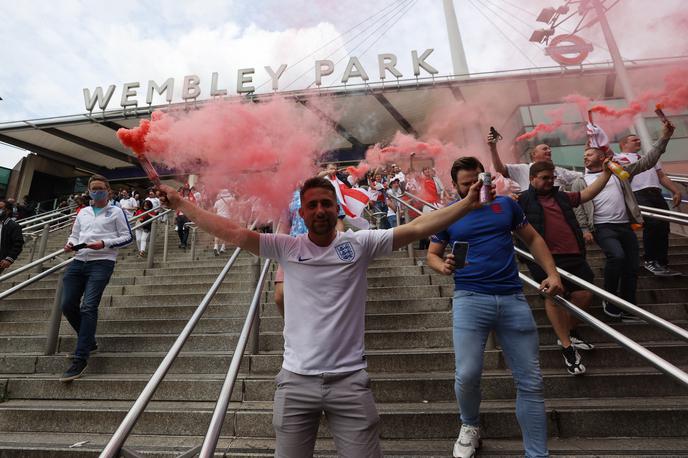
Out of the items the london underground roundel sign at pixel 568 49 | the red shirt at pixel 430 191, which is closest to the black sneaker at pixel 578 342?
the red shirt at pixel 430 191

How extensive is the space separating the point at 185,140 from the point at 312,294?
168cm

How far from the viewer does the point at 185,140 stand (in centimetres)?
271

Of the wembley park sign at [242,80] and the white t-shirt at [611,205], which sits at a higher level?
the wembley park sign at [242,80]

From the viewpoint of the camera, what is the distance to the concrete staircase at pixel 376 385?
263cm

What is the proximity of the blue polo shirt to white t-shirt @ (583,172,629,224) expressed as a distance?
199 cm

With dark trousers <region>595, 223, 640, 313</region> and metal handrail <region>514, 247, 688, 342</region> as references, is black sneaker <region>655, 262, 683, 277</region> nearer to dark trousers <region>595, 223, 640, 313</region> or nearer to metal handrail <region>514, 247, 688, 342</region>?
dark trousers <region>595, 223, 640, 313</region>

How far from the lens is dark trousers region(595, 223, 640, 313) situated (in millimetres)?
3682

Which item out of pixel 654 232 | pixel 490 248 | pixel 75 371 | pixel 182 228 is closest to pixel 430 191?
pixel 654 232

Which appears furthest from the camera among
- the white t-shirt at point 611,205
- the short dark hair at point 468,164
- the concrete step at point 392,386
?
the white t-shirt at point 611,205

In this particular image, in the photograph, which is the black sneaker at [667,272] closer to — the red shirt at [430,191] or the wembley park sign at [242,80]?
the red shirt at [430,191]

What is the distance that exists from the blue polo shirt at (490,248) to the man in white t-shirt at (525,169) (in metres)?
1.36

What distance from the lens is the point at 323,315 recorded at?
1.75 m

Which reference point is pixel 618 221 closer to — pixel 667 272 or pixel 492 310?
pixel 667 272

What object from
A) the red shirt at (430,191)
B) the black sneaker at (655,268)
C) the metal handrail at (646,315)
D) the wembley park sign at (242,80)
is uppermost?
the wembley park sign at (242,80)
